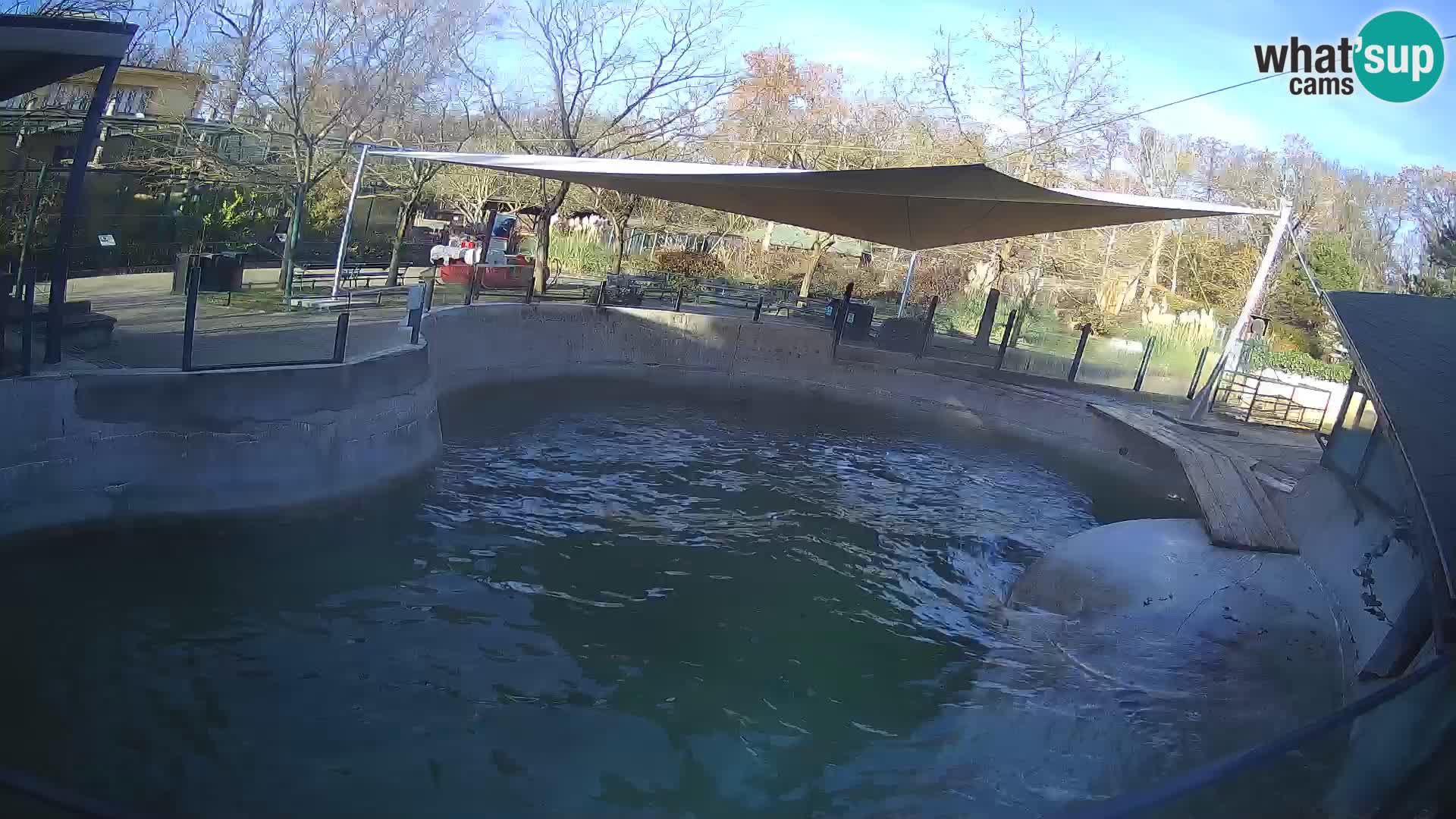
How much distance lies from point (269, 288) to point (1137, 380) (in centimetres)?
1282

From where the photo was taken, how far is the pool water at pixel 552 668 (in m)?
4.62

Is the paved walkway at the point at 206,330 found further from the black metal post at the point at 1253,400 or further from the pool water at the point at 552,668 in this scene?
the black metal post at the point at 1253,400

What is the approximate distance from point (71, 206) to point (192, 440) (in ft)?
5.75

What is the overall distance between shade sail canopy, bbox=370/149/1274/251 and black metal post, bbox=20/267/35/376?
12.7 feet

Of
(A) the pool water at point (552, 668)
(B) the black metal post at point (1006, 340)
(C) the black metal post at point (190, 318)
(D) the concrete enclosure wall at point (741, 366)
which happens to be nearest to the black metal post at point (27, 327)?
(C) the black metal post at point (190, 318)

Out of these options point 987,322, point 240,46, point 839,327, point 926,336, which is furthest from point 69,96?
point 987,322

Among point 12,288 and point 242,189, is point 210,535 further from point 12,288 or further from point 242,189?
point 242,189

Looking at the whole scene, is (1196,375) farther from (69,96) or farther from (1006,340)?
(69,96)

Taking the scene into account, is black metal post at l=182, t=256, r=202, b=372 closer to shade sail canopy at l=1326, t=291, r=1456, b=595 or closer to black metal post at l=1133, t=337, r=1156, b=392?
shade sail canopy at l=1326, t=291, r=1456, b=595

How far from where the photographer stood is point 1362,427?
595 centimetres

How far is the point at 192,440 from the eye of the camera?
7145 millimetres

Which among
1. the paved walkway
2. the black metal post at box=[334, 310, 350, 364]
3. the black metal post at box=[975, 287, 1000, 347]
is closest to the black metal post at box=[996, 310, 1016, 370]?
the black metal post at box=[975, 287, 1000, 347]

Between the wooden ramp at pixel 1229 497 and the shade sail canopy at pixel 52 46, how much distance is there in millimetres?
7761

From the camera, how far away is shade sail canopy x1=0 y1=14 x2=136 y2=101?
5.38m
